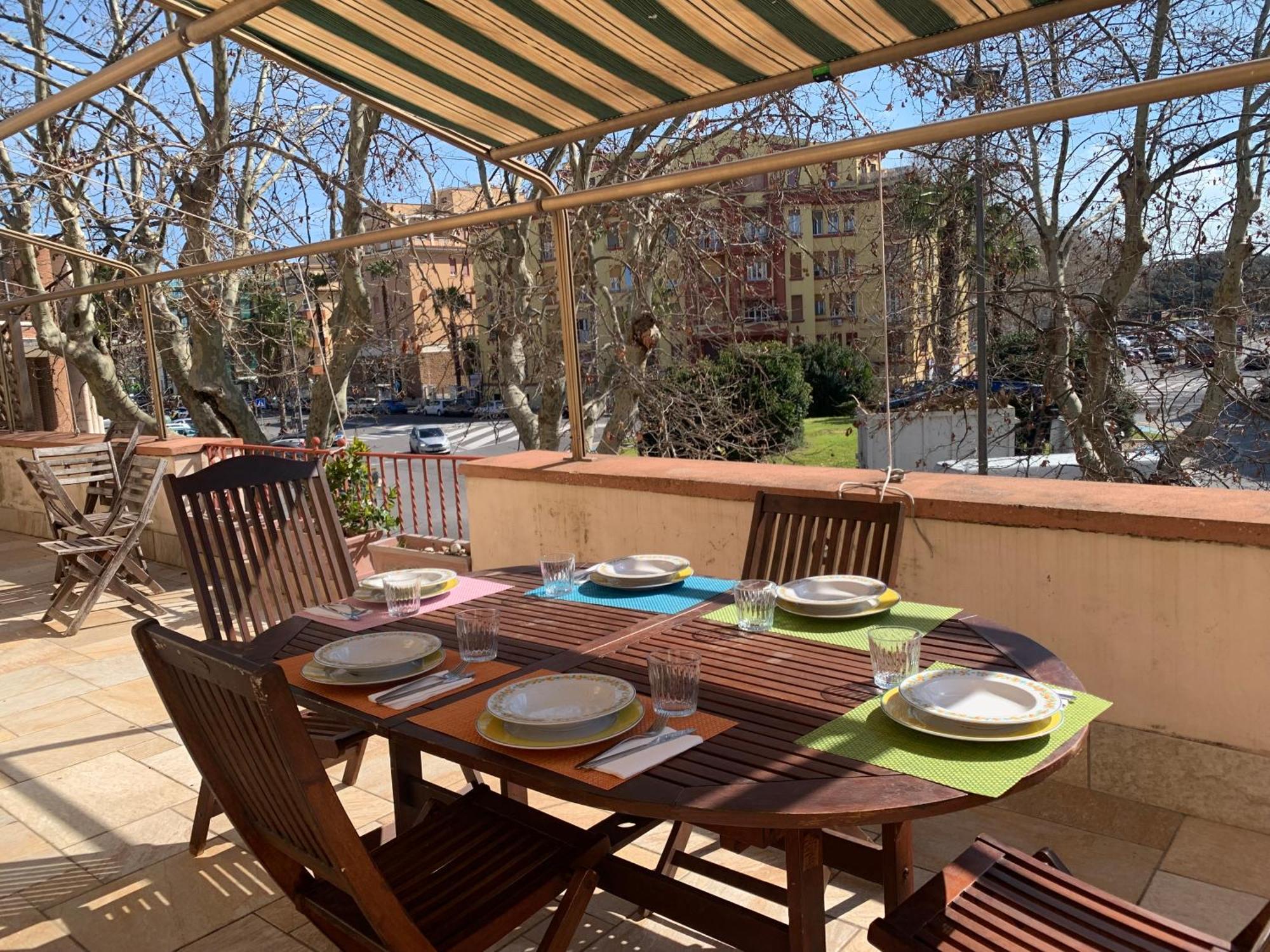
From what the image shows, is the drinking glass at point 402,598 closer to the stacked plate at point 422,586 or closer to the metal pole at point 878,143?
the stacked plate at point 422,586

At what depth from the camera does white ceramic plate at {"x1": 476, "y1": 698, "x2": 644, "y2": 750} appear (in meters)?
1.51

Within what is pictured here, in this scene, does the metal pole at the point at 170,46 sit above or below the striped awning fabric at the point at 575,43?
below

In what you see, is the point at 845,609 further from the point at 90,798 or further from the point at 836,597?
the point at 90,798

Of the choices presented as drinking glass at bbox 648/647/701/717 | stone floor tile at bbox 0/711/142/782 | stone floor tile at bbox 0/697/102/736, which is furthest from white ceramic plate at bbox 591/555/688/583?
stone floor tile at bbox 0/697/102/736

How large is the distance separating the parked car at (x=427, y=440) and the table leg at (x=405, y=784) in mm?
17127

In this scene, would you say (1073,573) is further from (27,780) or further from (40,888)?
(27,780)

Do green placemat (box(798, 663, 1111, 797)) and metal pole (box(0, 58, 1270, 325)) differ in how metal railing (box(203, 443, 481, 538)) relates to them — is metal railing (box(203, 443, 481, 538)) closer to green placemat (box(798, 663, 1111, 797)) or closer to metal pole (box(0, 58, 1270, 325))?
metal pole (box(0, 58, 1270, 325))

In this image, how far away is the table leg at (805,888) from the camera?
151 cm

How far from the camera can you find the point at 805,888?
1530 mm

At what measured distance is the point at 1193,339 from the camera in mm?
6602

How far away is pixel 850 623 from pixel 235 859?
1.81 meters

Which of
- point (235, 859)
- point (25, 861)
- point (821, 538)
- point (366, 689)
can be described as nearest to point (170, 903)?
point (235, 859)

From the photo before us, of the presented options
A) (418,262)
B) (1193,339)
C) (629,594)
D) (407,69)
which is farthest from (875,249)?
(629,594)

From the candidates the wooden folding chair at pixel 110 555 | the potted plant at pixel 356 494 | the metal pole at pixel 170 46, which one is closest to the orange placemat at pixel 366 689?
the metal pole at pixel 170 46
